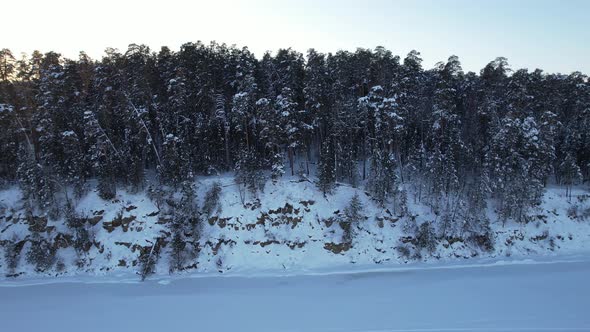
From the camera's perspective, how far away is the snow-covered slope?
2831cm

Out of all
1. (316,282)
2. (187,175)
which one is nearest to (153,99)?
(187,175)

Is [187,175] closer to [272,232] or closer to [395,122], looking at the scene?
[272,232]

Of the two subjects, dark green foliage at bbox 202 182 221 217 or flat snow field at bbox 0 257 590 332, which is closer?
flat snow field at bbox 0 257 590 332

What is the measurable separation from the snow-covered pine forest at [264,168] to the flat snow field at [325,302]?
8.95 feet

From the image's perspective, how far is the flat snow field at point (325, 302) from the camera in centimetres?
1880

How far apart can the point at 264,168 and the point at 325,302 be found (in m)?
19.5

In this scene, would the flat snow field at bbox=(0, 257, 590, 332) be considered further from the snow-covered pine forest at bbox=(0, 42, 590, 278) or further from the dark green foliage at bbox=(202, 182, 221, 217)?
the dark green foliage at bbox=(202, 182, 221, 217)

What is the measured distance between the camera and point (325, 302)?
2159 centimetres

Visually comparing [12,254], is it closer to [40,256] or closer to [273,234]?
[40,256]

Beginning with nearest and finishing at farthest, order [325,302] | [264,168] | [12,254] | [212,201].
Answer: [325,302], [12,254], [212,201], [264,168]

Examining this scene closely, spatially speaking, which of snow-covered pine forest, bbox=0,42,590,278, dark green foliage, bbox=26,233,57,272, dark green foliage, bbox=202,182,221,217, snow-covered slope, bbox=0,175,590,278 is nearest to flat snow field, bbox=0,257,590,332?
dark green foliage, bbox=26,233,57,272

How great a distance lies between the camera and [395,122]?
34.2m

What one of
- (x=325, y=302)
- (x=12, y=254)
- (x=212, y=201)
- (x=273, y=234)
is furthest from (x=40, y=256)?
(x=325, y=302)

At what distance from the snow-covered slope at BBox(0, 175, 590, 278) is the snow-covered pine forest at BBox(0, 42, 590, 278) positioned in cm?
13
